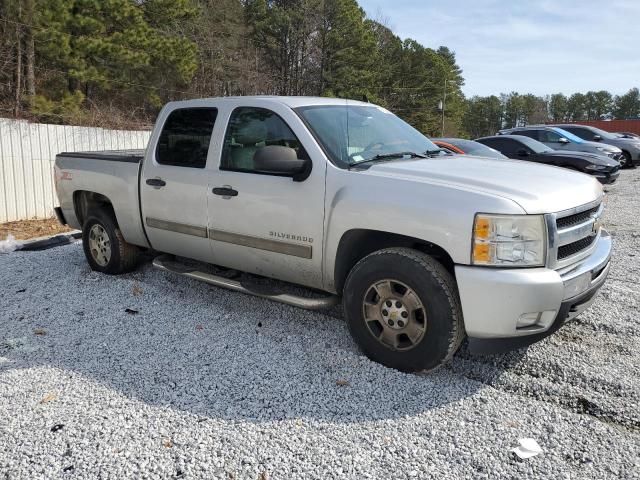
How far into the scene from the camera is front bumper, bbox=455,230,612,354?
3.08 metres

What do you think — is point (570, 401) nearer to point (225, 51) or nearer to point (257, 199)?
point (257, 199)

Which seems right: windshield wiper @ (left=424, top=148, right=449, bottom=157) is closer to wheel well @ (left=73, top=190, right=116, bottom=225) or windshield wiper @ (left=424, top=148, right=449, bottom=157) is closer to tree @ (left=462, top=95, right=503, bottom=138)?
wheel well @ (left=73, top=190, right=116, bottom=225)

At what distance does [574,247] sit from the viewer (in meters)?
3.51

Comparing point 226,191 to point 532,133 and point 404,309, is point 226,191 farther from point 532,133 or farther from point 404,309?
point 532,133

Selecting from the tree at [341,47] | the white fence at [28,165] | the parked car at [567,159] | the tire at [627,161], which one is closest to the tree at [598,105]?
the tree at [341,47]

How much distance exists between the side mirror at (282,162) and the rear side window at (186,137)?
40.7 inches

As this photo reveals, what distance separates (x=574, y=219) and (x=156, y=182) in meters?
A: 3.61

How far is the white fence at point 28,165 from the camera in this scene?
38.8 ft

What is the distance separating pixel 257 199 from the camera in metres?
4.24

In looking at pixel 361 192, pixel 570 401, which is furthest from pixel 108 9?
pixel 570 401

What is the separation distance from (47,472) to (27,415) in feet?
2.15

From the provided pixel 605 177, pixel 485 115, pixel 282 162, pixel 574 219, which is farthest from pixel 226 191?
pixel 485 115

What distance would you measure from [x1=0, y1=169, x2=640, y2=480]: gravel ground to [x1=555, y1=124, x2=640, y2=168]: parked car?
1656cm

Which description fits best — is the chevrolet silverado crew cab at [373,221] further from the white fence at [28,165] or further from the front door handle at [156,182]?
the white fence at [28,165]
